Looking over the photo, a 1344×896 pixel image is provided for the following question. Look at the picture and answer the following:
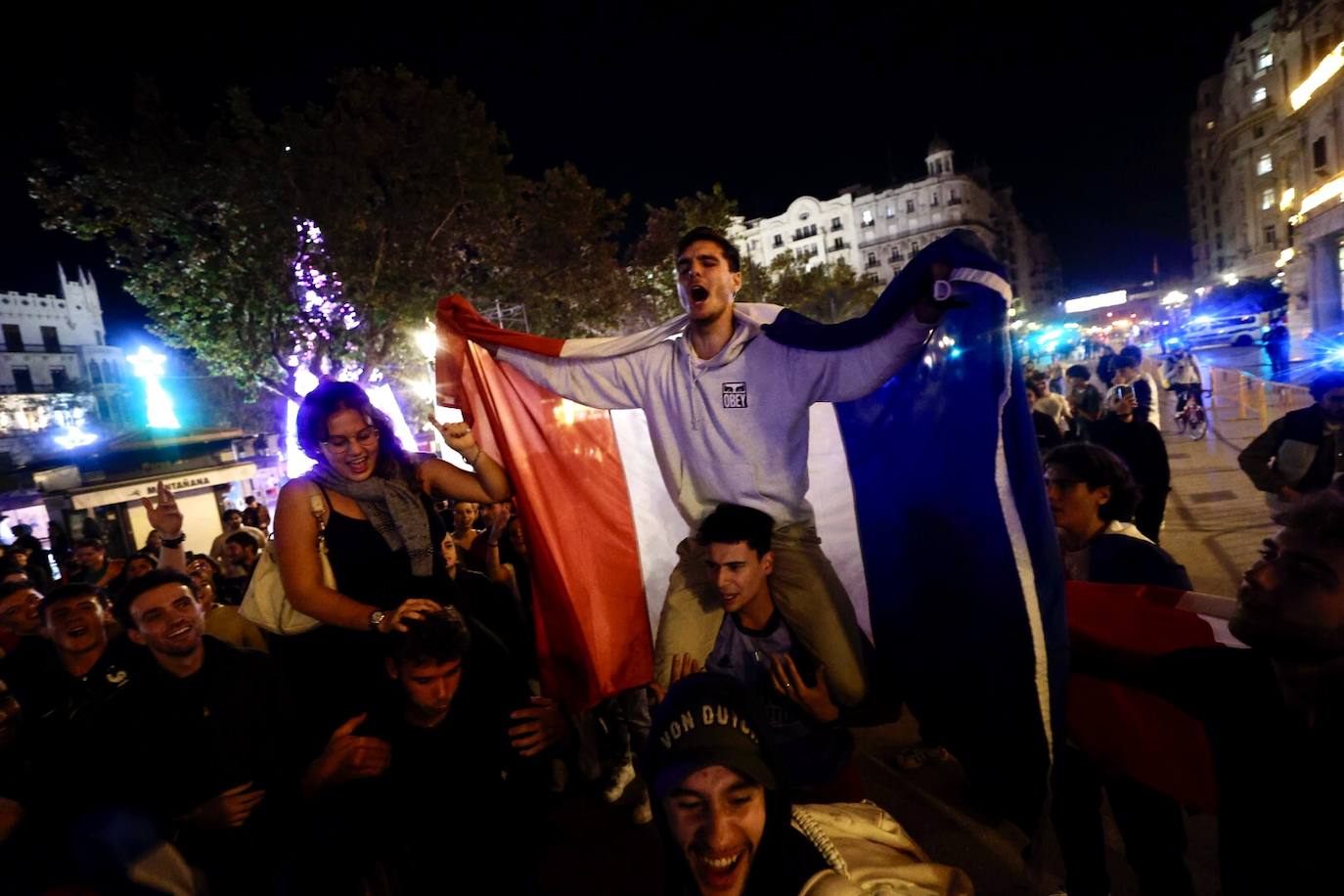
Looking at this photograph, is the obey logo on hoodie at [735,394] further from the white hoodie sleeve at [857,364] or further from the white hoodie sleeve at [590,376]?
the white hoodie sleeve at [590,376]

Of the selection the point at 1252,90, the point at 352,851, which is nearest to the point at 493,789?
the point at 352,851

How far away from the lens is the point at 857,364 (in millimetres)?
2783

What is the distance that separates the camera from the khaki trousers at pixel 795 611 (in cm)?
265

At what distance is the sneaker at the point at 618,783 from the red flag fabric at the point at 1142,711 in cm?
303

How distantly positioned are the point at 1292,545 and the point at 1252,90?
7723cm

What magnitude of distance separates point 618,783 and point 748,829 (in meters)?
3.02

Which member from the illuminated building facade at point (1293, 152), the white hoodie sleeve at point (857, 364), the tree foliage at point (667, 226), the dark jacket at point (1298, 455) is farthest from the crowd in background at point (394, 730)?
the illuminated building facade at point (1293, 152)

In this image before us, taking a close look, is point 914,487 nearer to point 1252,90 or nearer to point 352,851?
point 352,851

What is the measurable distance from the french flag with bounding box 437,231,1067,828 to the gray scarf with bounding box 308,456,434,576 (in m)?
0.62

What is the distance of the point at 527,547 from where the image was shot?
3430mm

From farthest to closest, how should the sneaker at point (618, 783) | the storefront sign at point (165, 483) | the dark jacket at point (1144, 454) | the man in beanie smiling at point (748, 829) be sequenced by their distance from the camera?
the storefront sign at point (165, 483)
the dark jacket at point (1144, 454)
the sneaker at point (618, 783)
the man in beanie smiling at point (748, 829)

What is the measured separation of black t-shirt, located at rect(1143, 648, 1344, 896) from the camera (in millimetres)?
1547

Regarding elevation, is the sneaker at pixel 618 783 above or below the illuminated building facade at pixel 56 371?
below

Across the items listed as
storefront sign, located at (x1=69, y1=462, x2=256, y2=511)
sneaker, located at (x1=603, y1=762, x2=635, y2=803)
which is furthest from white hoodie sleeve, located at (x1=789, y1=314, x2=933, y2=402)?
storefront sign, located at (x1=69, y1=462, x2=256, y2=511)
